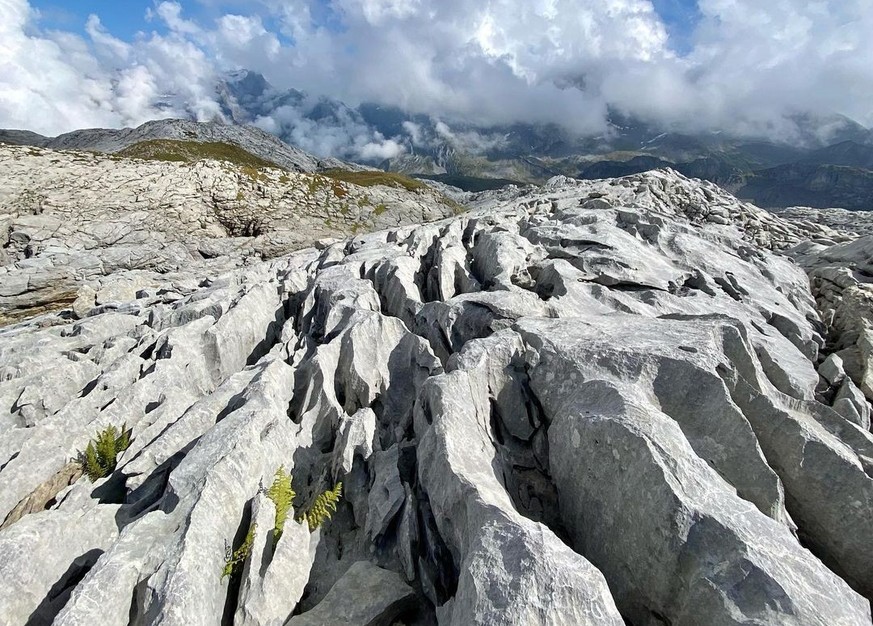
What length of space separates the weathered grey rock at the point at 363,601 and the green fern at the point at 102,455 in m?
11.7

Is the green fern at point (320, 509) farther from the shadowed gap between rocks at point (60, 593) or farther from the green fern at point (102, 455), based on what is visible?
the green fern at point (102, 455)

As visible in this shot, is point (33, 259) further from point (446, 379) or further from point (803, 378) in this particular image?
point (803, 378)

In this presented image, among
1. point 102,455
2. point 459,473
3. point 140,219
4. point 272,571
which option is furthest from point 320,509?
point 140,219

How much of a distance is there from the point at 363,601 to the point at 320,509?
12.8 ft

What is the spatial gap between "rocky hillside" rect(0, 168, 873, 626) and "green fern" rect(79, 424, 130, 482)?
0.15 m

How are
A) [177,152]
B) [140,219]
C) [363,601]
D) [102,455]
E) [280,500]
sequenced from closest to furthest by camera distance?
[363,601]
[280,500]
[102,455]
[140,219]
[177,152]

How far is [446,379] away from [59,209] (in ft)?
366

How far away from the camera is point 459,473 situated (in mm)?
13008

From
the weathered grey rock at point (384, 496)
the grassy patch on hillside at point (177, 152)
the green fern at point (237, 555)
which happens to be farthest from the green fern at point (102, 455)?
the grassy patch on hillside at point (177, 152)

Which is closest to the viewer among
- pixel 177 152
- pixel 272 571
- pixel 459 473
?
pixel 272 571

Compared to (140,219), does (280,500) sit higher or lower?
higher

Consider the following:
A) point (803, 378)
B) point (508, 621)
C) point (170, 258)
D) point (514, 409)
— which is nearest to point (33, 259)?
point (170, 258)

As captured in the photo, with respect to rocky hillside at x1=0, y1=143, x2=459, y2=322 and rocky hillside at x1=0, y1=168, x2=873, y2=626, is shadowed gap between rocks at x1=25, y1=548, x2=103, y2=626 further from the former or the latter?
rocky hillside at x1=0, y1=143, x2=459, y2=322

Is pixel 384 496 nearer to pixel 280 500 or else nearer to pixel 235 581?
pixel 280 500
